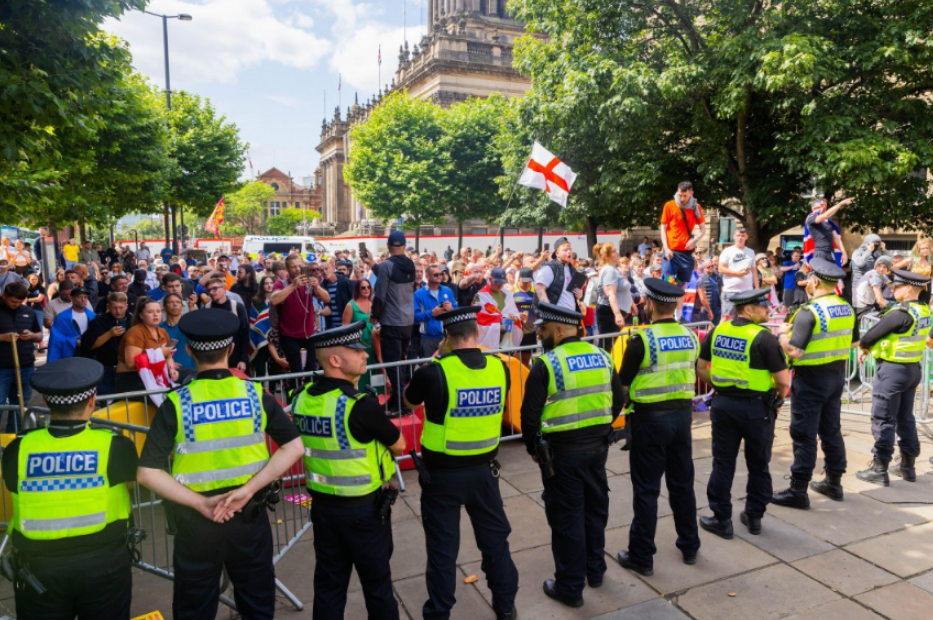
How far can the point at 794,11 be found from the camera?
52.5 feet

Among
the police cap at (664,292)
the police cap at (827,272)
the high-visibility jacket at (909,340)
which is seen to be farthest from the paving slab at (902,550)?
the police cap at (664,292)

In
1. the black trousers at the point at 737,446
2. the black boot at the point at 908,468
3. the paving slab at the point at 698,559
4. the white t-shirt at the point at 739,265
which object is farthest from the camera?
the white t-shirt at the point at 739,265

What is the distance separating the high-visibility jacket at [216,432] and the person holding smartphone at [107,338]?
434 centimetres

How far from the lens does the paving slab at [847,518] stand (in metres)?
5.28

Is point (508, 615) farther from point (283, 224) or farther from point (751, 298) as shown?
point (283, 224)

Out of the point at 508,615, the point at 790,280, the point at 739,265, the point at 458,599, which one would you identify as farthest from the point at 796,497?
the point at 790,280

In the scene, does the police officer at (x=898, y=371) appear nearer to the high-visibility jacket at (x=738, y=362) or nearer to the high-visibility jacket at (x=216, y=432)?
the high-visibility jacket at (x=738, y=362)

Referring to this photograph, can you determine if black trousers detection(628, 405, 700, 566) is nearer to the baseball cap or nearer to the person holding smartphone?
the baseball cap

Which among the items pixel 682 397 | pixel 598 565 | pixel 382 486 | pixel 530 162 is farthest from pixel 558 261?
pixel 382 486

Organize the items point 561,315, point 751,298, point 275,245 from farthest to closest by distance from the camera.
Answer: point 275,245, point 751,298, point 561,315

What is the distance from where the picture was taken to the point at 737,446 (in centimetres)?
520

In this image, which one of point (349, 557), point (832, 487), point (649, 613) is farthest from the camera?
point (832, 487)

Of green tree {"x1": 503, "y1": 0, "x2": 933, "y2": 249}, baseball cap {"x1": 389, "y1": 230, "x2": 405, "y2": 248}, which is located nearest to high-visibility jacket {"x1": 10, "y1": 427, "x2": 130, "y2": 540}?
baseball cap {"x1": 389, "y1": 230, "x2": 405, "y2": 248}

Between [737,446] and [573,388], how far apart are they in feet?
6.11
